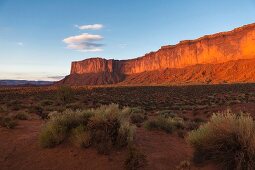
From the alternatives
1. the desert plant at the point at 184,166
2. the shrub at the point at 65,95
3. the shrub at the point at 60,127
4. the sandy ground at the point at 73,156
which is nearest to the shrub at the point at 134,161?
the sandy ground at the point at 73,156

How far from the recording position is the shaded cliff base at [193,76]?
299 feet

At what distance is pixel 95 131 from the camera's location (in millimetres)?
7297

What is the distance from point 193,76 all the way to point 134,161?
106 m

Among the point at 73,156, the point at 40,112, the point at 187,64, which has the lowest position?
the point at 40,112

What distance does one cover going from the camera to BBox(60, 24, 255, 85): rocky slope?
329ft

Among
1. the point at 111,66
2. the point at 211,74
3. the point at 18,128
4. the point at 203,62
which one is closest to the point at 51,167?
the point at 18,128

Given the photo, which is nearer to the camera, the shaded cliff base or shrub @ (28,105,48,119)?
shrub @ (28,105,48,119)

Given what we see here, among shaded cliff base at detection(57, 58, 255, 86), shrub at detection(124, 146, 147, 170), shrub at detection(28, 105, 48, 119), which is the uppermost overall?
shaded cliff base at detection(57, 58, 255, 86)

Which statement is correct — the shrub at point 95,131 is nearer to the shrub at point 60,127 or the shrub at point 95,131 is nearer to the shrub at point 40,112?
the shrub at point 60,127

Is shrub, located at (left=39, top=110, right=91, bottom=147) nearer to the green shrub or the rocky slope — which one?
the green shrub

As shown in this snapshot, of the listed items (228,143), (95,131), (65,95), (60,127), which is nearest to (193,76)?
(65,95)

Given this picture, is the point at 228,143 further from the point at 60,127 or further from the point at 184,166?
the point at 60,127

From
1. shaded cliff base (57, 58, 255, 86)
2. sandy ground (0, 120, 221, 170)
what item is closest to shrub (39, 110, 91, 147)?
sandy ground (0, 120, 221, 170)

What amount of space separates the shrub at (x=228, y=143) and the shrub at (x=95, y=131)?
5.80 feet
